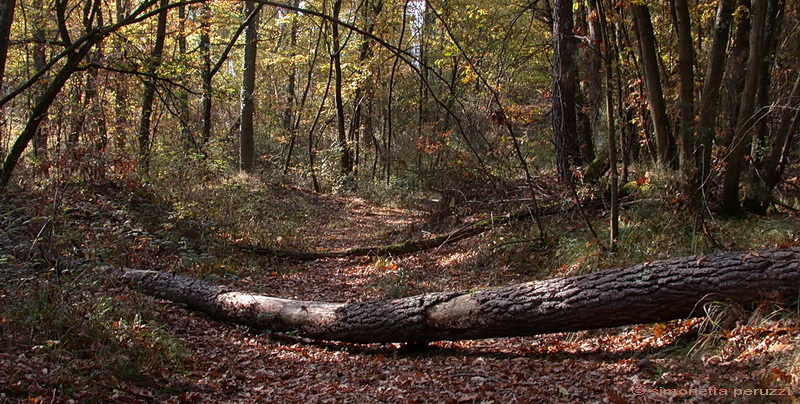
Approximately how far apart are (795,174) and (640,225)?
3.27 metres

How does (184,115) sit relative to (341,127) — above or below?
below

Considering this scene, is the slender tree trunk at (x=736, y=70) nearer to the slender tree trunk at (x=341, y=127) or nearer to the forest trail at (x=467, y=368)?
the forest trail at (x=467, y=368)

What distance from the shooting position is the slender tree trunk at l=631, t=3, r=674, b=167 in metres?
6.76

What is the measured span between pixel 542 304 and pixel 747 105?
3621 millimetres

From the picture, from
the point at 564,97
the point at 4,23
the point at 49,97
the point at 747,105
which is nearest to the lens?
the point at 4,23

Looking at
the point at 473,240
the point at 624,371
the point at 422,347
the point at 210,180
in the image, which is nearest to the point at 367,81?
the point at 210,180

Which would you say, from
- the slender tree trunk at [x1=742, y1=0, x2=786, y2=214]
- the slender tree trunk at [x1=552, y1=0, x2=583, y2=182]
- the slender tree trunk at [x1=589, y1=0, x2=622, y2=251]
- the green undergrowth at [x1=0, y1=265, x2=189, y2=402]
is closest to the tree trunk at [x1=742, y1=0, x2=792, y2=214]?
the slender tree trunk at [x1=742, y1=0, x2=786, y2=214]

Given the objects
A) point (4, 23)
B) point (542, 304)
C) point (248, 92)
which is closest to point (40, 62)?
point (248, 92)

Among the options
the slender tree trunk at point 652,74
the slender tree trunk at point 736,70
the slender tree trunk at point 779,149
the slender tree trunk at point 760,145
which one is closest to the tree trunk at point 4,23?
the slender tree trunk at point 652,74

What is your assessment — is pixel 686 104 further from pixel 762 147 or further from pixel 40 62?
pixel 40 62

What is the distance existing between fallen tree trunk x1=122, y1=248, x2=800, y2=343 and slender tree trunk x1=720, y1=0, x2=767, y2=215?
2237 mm

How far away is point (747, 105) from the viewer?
605 cm

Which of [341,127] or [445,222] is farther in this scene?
[341,127]

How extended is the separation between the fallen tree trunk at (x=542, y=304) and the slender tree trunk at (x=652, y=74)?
10.3 ft
